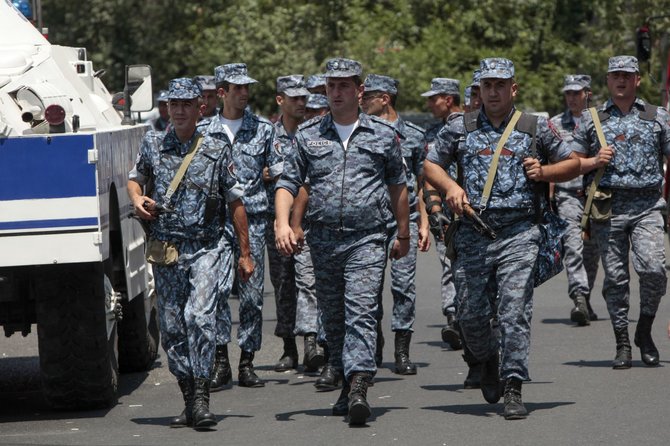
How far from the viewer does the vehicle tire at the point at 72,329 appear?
10.1m

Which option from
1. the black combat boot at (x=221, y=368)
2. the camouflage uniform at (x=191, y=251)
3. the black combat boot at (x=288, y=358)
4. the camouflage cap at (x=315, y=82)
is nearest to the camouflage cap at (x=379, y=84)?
the camouflage cap at (x=315, y=82)

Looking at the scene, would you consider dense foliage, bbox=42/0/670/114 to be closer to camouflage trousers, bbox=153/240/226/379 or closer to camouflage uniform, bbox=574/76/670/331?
camouflage uniform, bbox=574/76/670/331

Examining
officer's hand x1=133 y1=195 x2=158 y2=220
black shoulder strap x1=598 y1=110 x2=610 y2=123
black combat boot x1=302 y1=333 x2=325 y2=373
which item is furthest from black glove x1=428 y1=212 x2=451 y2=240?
officer's hand x1=133 y1=195 x2=158 y2=220

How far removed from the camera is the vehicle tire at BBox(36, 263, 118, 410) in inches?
399

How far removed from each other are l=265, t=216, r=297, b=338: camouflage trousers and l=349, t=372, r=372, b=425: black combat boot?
280 centimetres

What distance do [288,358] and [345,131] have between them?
2.90 metres

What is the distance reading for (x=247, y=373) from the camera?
1168cm

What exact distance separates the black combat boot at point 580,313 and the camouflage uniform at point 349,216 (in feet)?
15.9

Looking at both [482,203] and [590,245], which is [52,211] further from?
[590,245]

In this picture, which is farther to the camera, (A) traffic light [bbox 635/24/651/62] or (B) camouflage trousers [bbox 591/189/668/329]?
(A) traffic light [bbox 635/24/651/62]

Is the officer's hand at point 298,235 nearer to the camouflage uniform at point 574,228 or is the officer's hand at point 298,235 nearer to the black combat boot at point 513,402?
the black combat boot at point 513,402

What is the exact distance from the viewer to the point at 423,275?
20.0 metres

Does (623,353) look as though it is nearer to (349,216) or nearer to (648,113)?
(648,113)

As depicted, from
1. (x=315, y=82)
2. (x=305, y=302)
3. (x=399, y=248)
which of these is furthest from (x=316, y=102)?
(x=399, y=248)
